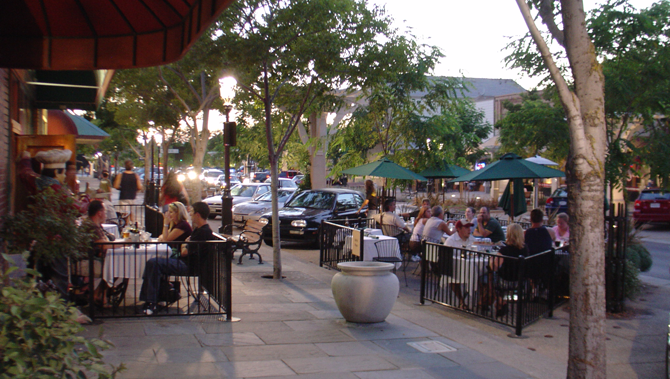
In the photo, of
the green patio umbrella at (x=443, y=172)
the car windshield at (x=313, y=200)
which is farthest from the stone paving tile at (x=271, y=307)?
the green patio umbrella at (x=443, y=172)

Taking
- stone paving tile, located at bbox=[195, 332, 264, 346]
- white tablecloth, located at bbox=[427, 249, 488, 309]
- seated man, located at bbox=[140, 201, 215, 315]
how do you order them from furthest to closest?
white tablecloth, located at bbox=[427, 249, 488, 309], seated man, located at bbox=[140, 201, 215, 315], stone paving tile, located at bbox=[195, 332, 264, 346]

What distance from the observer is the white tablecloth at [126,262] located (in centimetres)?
696

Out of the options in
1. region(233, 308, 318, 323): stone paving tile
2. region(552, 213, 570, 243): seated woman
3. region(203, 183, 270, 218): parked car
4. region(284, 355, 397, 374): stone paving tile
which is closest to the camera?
region(284, 355, 397, 374): stone paving tile

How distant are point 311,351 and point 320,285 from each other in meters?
4.11

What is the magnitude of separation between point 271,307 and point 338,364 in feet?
8.90

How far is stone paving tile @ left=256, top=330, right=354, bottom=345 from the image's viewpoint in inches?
251

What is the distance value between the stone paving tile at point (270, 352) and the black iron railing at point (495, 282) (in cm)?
281

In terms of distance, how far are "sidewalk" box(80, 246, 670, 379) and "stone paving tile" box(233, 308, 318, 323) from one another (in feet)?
0.04

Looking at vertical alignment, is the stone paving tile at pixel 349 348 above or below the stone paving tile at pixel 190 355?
below

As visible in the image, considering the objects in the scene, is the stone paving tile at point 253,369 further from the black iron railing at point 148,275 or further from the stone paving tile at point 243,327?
the black iron railing at point 148,275

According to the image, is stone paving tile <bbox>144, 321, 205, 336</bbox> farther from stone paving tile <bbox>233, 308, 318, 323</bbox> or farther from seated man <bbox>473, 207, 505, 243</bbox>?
seated man <bbox>473, 207, 505, 243</bbox>

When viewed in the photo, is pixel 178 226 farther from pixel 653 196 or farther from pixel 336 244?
pixel 653 196

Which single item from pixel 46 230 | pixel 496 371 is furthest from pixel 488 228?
pixel 46 230

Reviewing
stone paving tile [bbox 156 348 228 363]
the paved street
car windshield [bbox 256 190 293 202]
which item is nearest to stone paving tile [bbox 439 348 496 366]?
the paved street
